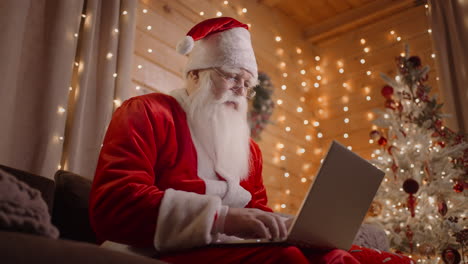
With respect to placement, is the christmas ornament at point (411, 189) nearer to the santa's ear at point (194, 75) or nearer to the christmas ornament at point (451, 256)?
the christmas ornament at point (451, 256)

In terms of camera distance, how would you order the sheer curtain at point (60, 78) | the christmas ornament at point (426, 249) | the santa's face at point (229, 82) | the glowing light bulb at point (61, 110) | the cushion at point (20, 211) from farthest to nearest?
the christmas ornament at point (426, 249) → the glowing light bulb at point (61, 110) → the sheer curtain at point (60, 78) → the santa's face at point (229, 82) → the cushion at point (20, 211)

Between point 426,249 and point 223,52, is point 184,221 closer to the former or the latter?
point 223,52

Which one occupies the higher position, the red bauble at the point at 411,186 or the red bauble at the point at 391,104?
the red bauble at the point at 391,104

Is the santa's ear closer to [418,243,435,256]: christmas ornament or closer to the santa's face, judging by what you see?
the santa's face

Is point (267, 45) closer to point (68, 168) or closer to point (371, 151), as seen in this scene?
point (371, 151)

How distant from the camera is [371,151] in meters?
3.81

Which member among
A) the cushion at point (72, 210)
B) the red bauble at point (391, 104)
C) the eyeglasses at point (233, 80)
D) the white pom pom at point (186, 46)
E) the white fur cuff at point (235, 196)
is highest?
the red bauble at point (391, 104)

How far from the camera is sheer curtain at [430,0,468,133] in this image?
3316 mm

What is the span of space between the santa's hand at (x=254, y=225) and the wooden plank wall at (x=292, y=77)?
6.50 ft

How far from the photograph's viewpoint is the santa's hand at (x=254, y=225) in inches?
44.1

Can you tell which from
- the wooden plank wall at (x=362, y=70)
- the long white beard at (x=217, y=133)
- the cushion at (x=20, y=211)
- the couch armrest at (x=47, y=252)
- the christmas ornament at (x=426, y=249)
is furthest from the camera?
the wooden plank wall at (x=362, y=70)

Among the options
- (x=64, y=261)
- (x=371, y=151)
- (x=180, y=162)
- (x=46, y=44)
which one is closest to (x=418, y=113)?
(x=371, y=151)

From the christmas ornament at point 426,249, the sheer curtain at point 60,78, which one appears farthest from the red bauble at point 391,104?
the sheer curtain at point 60,78

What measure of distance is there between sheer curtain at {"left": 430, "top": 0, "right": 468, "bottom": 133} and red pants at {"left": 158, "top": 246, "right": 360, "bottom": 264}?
103 inches
